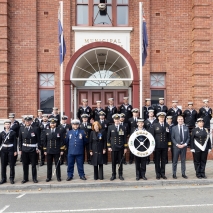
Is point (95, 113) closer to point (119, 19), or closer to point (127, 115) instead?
point (127, 115)

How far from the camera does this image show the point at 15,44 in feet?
48.3

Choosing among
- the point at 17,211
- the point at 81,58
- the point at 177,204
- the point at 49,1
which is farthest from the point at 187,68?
the point at 17,211

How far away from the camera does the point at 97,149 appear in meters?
9.94

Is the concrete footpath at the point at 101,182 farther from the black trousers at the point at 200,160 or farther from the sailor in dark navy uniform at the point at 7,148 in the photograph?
the sailor in dark navy uniform at the point at 7,148

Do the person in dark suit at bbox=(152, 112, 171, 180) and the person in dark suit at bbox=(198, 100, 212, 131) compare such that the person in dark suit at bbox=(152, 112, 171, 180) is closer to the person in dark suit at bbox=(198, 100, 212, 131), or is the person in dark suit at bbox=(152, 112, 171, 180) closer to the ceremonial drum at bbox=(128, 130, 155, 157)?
the ceremonial drum at bbox=(128, 130, 155, 157)

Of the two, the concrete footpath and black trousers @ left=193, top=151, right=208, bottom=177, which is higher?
black trousers @ left=193, top=151, right=208, bottom=177

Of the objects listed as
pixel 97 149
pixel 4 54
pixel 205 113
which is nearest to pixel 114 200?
pixel 97 149

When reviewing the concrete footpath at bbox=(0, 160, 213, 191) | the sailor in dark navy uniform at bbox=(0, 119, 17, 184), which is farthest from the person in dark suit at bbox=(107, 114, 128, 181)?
the sailor in dark navy uniform at bbox=(0, 119, 17, 184)

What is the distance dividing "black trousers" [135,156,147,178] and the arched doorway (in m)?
4.39

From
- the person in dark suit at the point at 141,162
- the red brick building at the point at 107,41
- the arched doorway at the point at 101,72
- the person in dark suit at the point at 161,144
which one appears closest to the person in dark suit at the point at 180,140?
the person in dark suit at the point at 161,144

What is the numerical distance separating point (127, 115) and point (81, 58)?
3304 mm

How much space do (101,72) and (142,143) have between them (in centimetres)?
694

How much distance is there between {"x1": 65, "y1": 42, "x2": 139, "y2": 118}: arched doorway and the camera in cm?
1384

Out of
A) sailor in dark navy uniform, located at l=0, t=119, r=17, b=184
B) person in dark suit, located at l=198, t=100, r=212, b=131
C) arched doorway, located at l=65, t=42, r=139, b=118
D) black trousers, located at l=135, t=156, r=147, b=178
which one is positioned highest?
arched doorway, located at l=65, t=42, r=139, b=118
